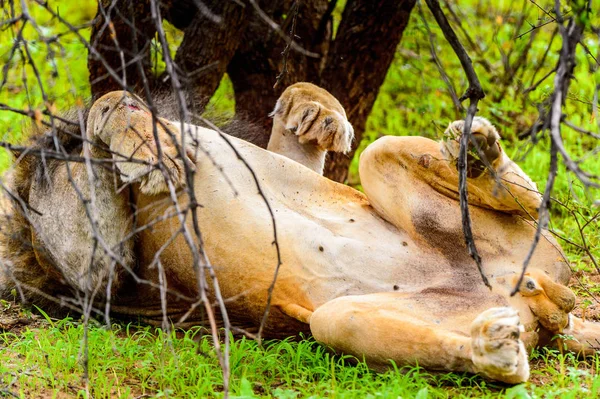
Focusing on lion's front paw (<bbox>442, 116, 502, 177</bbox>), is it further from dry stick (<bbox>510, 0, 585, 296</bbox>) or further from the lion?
dry stick (<bbox>510, 0, 585, 296</bbox>)

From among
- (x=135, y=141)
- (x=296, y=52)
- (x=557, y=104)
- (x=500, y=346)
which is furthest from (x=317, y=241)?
(x=296, y=52)

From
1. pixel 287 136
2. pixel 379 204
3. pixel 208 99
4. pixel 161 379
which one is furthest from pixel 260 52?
pixel 161 379

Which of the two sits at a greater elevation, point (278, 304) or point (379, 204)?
point (379, 204)

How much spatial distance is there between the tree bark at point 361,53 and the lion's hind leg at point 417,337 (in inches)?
80.5

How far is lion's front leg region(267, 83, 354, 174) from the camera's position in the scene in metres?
4.10

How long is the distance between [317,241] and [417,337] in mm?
720

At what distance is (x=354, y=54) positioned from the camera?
5.24 meters

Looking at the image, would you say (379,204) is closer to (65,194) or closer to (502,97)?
(65,194)

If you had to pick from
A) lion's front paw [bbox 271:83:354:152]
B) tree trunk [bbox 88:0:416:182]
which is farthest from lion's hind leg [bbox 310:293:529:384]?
tree trunk [bbox 88:0:416:182]

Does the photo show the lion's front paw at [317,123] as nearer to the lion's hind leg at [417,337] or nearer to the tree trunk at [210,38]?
the tree trunk at [210,38]

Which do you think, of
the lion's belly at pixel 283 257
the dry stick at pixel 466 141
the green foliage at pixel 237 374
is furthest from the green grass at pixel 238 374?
the dry stick at pixel 466 141

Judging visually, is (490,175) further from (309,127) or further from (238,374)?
(238,374)

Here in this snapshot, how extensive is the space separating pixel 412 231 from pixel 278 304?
73 cm

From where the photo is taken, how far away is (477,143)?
10.7 ft
